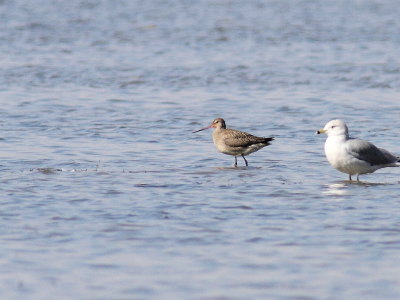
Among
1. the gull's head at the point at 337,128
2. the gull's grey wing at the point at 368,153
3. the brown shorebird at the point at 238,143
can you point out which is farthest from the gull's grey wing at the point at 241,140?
the gull's grey wing at the point at 368,153

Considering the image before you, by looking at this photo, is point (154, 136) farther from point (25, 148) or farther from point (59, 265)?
point (59, 265)

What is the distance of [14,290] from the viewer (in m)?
7.88

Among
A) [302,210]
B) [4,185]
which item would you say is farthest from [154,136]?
[302,210]

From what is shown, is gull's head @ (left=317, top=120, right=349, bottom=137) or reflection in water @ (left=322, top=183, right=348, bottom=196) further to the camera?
gull's head @ (left=317, top=120, right=349, bottom=137)

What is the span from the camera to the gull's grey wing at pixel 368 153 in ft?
44.0

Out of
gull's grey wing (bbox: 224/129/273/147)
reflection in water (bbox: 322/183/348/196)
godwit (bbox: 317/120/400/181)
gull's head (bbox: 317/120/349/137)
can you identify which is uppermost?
gull's head (bbox: 317/120/349/137)

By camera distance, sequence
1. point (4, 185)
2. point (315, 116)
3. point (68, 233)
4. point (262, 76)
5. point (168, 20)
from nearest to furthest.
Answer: point (68, 233)
point (4, 185)
point (315, 116)
point (262, 76)
point (168, 20)

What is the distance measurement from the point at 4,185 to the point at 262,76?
1415cm

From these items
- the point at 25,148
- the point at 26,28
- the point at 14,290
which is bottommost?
the point at 14,290

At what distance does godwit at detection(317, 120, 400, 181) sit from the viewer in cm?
1333

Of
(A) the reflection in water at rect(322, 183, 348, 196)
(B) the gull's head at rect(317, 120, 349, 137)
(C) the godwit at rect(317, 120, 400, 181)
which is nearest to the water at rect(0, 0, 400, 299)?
(A) the reflection in water at rect(322, 183, 348, 196)

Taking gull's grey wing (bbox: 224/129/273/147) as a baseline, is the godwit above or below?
below

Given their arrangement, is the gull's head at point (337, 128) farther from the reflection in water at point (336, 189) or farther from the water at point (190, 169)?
the reflection in water at point (336, 189)

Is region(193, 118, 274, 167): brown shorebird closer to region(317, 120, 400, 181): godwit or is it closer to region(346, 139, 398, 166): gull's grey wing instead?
region(317, 120, 400, 181): godwit
